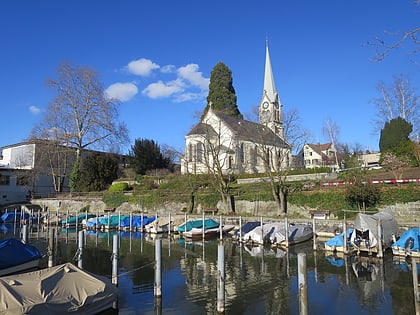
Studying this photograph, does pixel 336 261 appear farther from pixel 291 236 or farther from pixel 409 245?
pixel 291 236

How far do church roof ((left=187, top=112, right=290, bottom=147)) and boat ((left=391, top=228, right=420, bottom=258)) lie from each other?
1773cm

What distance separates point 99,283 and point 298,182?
27737mm

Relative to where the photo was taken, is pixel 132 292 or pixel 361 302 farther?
pixel 132 292

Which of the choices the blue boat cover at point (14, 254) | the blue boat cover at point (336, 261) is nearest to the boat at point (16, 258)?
the blue boat cover at point (14, 254)

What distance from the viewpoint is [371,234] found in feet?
64.5

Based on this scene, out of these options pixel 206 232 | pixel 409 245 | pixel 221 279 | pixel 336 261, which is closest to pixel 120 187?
pixel 206 232

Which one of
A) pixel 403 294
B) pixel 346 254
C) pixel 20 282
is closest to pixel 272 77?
pixel 346 254

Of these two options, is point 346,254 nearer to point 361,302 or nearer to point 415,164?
point 361,302

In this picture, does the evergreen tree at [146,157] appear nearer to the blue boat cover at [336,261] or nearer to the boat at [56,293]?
the blue boat cover at [336,261]

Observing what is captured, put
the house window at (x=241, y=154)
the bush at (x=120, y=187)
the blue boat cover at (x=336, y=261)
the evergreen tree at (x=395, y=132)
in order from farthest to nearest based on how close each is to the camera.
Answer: the house window at (x=241, y=154) → the bush at (x=120, y=187) → the evergreen tree at (x=395, y=132) → the blue boat cover at (x=336, y=261)

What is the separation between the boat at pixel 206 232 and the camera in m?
28.2

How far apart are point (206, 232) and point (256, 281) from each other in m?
13.9

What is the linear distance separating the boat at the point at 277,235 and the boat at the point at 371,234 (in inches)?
177

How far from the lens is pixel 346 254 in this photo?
2011 centimetres
